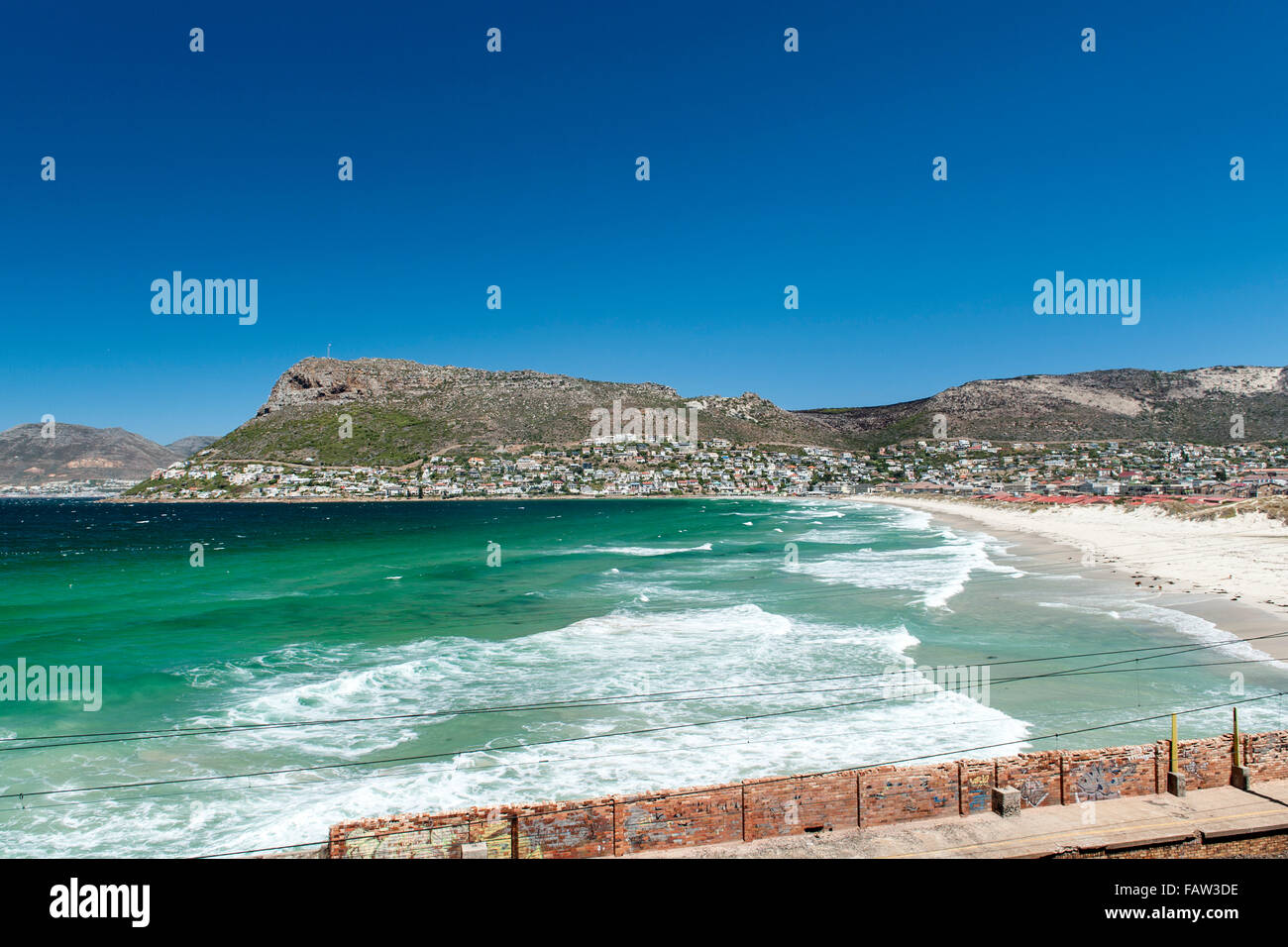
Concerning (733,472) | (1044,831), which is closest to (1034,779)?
(1044,831)

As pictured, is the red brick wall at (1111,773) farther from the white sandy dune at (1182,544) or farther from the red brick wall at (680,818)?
the white sandy dune at (1182,544)

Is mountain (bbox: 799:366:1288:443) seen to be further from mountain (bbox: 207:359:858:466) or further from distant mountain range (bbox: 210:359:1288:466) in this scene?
mountain (bbox: 207:359:858:466)

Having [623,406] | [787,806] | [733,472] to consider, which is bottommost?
[787,806]

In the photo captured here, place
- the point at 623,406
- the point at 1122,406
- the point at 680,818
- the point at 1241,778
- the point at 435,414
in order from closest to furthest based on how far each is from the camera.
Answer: the point at 680,818 < the point at 1241,778 < the point at 1122,406 < the point at 435,414 < the point at 623,406

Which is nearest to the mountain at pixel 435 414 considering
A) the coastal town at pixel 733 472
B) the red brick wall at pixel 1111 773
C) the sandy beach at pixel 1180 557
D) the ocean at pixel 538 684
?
the coastal town at pixel 733 472

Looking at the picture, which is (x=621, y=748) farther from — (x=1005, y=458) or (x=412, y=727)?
(x=1005, y=458)

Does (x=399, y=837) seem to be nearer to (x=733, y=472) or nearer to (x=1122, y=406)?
(x=733, y=472)
